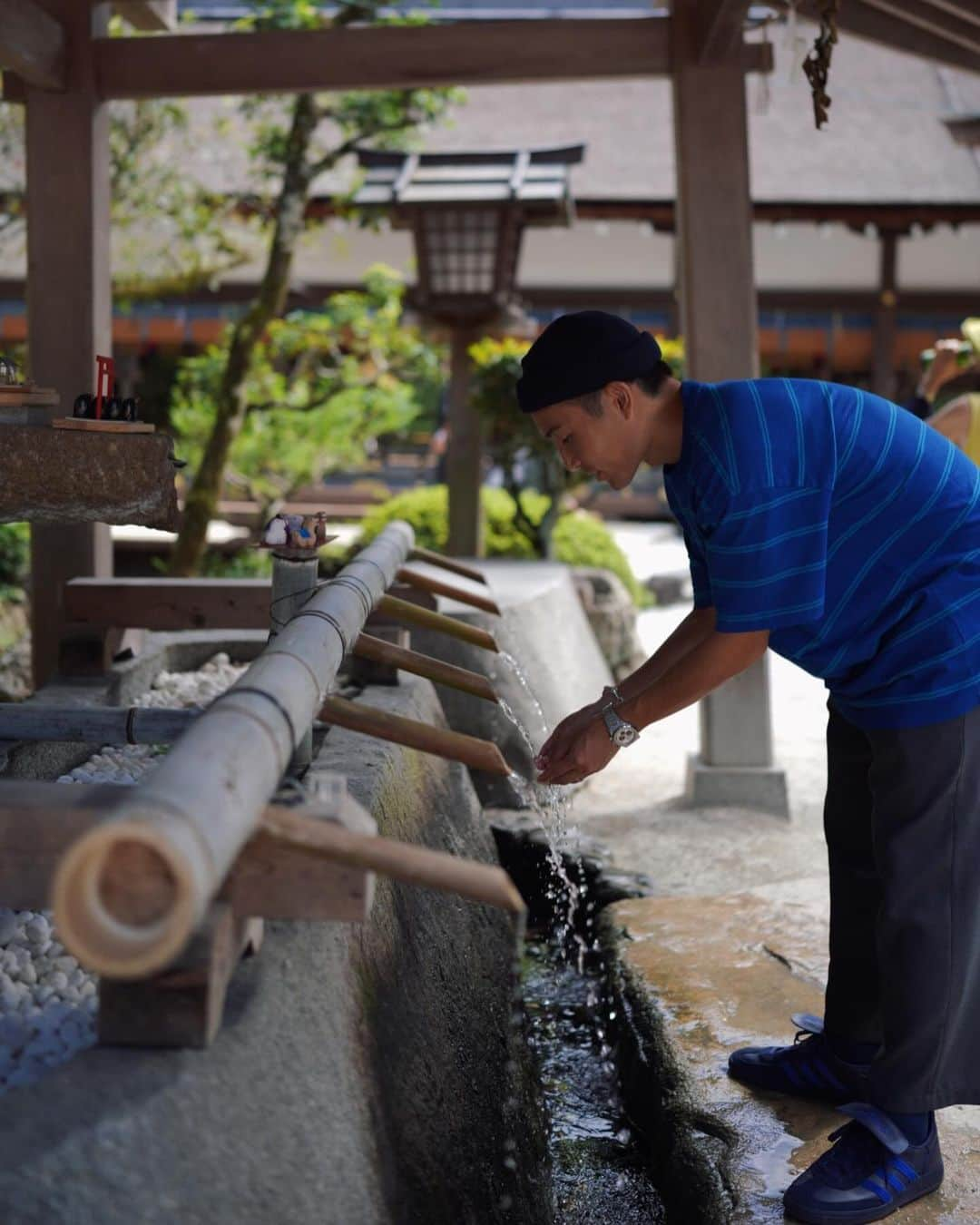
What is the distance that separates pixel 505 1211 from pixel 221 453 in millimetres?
6233

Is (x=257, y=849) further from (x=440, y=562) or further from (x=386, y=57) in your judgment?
(x=386, y=57)

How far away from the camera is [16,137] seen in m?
7.82

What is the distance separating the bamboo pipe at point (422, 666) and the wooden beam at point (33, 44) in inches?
110

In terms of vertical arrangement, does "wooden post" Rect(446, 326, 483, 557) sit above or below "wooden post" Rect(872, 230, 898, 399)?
below

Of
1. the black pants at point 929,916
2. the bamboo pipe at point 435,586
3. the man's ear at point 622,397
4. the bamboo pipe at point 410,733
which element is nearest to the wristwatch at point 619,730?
the bamboo pipe at point 410,733

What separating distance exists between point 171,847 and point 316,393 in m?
9.18

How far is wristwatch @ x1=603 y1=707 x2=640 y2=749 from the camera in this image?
2393 mm

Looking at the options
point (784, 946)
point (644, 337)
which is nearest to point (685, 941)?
point (784, 946)

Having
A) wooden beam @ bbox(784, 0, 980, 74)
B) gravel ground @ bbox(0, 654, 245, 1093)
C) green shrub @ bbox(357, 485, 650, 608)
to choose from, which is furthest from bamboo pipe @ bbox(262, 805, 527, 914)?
green shrub @ bbox(357, 485, 650, 608)

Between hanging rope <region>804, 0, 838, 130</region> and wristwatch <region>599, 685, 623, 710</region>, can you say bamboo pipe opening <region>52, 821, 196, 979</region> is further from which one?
hanging rope <region>804, 0, 838, 130</region>

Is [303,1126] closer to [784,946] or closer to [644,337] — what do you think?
[644,337]

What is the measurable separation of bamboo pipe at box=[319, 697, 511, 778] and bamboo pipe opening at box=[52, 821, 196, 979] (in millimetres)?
899

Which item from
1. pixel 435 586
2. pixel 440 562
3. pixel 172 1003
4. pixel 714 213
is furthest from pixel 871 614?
pixel 714 213

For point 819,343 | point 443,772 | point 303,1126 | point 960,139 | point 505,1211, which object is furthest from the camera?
point 819,343
